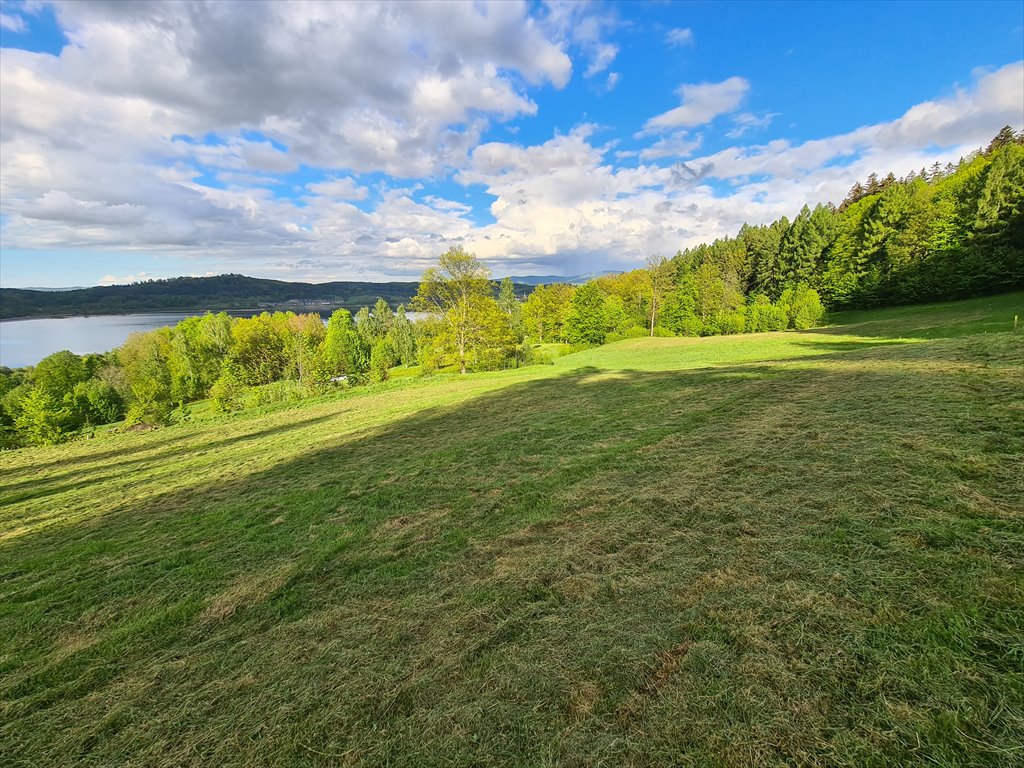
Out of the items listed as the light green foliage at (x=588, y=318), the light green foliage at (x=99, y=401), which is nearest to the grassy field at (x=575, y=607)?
the light green foliage at (x=588, y=318)

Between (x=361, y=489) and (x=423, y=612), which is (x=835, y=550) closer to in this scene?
(x=423, y=612)

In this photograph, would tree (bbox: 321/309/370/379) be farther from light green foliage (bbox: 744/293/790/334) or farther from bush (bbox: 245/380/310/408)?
light green foliage (bbox: 744/293/790/334)

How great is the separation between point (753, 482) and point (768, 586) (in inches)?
104

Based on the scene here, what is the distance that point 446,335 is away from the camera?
34344 mm

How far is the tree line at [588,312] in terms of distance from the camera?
3450cm

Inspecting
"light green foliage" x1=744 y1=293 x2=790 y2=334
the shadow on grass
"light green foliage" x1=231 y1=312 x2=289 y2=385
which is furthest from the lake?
the shadow on grass

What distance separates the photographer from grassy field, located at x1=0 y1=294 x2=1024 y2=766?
2.56 m

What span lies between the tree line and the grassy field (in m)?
27.4

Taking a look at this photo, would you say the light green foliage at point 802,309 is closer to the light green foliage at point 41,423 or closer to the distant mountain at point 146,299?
the light green foliage at point 41,423

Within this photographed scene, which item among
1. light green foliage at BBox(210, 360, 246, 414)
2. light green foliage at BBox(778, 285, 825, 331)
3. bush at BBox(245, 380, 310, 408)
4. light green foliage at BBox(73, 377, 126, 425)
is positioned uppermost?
light green foliage at BBox(778, 285, 825, 331)

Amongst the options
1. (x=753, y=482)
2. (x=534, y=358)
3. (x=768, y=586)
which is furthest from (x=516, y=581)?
(x=534, y=358)

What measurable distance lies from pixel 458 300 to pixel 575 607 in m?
32.0

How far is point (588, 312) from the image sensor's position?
59812mm

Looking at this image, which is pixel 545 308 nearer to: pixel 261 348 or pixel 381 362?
pixel 381 362
